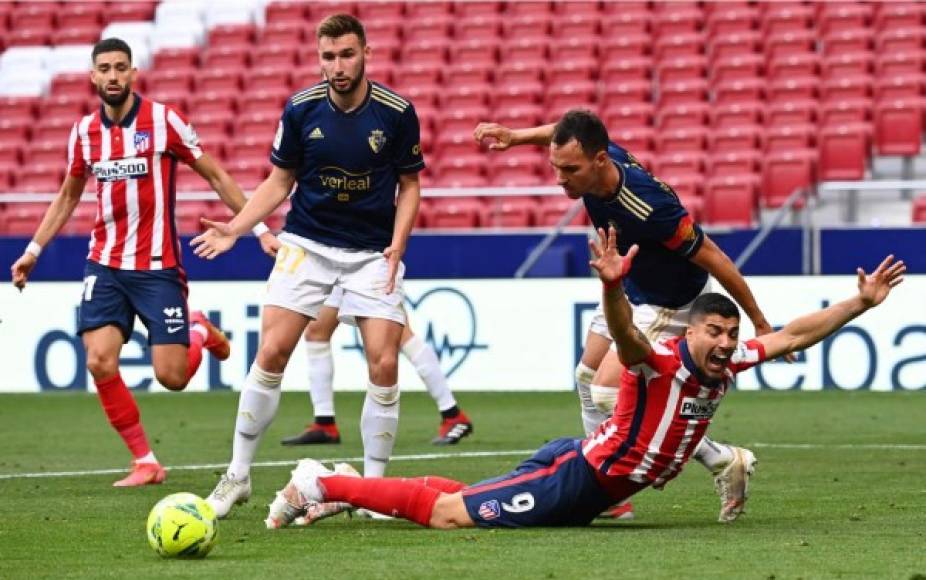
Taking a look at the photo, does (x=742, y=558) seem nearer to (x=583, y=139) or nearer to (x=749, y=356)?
(x=749, y=356)

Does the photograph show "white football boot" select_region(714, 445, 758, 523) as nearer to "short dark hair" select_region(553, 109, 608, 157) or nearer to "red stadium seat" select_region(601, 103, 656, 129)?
"short dark hair" select_region(553, 109, 608, 157)

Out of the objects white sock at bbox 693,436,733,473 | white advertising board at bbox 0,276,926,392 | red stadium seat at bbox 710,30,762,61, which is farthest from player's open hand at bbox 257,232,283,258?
red stadium seat at bbox 710,30,762,61

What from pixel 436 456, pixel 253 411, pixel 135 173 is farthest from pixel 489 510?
pixel 436 456

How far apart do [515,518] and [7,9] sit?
→ 21.9 m

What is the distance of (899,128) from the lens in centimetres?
2064

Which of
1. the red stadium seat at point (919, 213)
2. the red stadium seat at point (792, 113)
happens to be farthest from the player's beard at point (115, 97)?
the red stadium seat at point (792, 113)

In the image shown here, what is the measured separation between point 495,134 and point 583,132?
1181mm

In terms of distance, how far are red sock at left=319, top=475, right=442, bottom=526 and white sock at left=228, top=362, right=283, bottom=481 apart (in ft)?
2.56

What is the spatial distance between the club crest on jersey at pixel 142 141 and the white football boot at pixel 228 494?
8.38 ft

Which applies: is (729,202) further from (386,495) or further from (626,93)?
(386,495)

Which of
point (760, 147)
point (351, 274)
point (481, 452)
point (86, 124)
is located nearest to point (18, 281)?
point (86, 124)

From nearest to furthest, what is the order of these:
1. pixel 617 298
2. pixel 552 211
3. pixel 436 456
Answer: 1. pixel 617 298
2. pixel 436 456
3. pixel 552 211

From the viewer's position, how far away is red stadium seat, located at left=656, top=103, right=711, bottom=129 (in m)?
21.7

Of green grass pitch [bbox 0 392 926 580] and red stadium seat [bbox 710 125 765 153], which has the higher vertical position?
red stadium seat [bbox 710 125 765 153]
